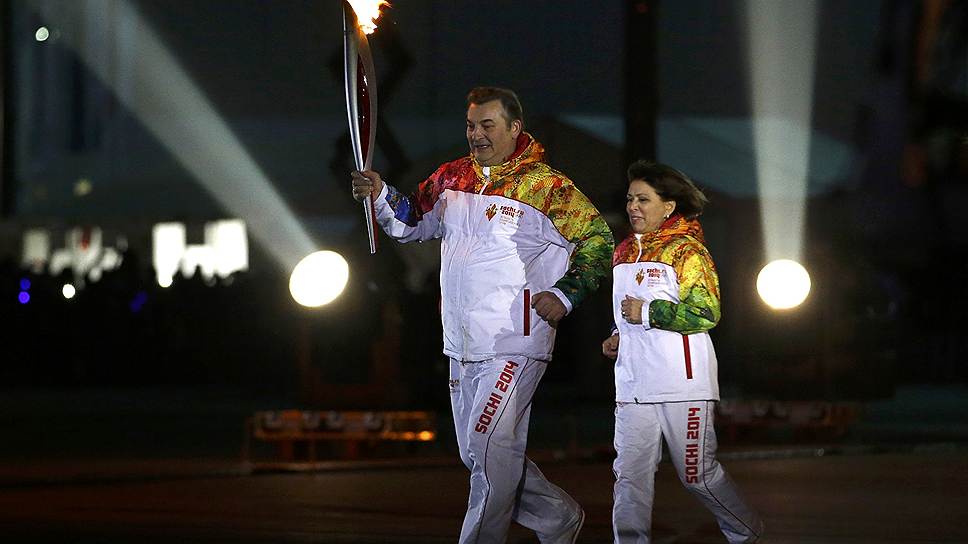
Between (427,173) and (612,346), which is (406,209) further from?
(427,173)

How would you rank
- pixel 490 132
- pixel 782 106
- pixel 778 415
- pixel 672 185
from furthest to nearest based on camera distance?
pixel 782 106, pixel 778 415, pixel 672 185, pixel 490 132

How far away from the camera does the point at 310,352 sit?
1714 centimetres

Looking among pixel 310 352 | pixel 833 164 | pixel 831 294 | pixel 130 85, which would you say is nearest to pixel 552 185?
pixel 310 352

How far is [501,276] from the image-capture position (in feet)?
22.5

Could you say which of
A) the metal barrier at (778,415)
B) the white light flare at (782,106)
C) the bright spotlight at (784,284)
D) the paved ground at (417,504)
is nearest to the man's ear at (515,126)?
the paved ground at (417,504)

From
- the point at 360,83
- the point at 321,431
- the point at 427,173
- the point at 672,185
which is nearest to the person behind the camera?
the point at 360,83

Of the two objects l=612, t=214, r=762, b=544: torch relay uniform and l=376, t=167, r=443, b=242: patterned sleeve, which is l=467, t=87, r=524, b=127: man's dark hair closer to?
l=376, t=167, r=443, b=242: patterned sleeve

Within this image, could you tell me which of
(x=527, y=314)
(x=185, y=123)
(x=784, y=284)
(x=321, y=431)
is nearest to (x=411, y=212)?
(x=527, y=314)

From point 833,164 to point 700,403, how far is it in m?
15.0

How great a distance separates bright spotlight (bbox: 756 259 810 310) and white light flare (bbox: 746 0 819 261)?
22.8 feet

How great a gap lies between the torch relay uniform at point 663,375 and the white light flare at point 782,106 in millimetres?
12614

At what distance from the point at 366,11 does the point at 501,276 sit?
1125mm

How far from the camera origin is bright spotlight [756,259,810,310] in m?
12.7

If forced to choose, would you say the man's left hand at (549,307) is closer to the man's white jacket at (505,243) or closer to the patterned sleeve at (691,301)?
the man's white jacket at (505,243)
